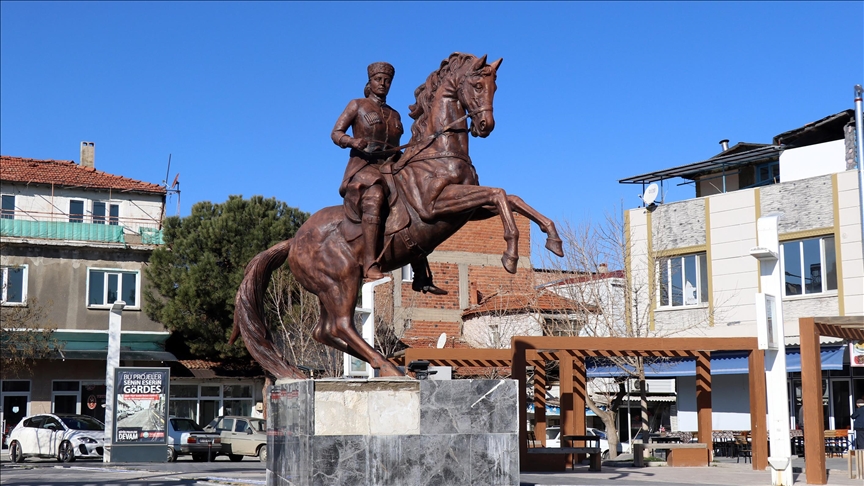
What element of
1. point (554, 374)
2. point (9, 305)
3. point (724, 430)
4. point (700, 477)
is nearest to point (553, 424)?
point (554, 374)

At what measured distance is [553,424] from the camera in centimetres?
3922

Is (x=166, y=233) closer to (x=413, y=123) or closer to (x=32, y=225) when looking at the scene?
(x=32, y=225)

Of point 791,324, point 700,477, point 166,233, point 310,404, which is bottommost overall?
point 700,477

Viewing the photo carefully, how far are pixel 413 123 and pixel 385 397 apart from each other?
284 cm

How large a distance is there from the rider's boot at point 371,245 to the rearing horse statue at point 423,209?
11 cm

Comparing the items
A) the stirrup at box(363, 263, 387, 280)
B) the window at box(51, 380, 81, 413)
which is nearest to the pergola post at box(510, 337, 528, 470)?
the stirrup at box(363, 263, 387, 280)

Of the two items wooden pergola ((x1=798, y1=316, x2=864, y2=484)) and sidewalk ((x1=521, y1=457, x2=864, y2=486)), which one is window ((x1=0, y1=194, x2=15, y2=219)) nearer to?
sidewalk ((x1=521, y1=457, x2=864, y2=486))

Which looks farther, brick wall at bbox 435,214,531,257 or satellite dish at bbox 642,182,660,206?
brick wall at bbox 435,214,531,257

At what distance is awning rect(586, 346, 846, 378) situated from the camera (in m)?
26.7

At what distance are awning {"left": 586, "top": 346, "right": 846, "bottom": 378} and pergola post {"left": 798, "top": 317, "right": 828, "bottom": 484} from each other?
28.5 feet

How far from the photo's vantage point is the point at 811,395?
15352 mm

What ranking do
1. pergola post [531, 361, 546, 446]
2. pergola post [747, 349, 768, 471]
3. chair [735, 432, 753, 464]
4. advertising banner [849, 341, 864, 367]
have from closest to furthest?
1. pergola post [747, 349, 768, 471]
2. pergola post [531, 361, 546, 446]
3. chair [735, 432, 753, 464]
4. advertising banner [849, 341, 864, 367]

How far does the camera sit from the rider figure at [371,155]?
9914mm

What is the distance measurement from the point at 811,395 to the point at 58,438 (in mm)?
21066
